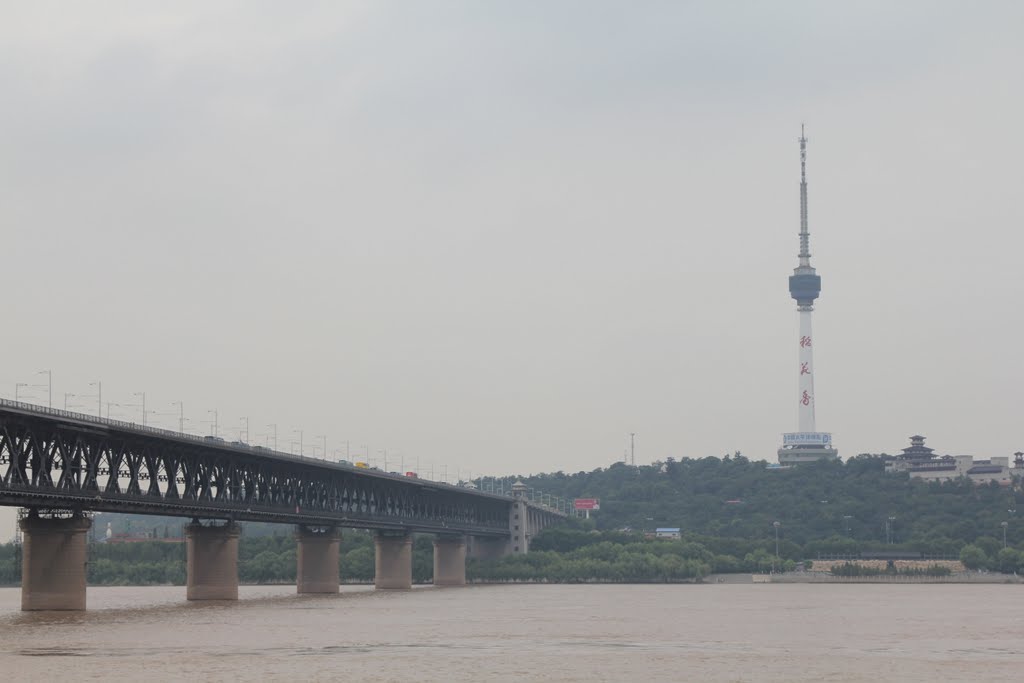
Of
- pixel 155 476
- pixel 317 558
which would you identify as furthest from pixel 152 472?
pixel 317 558

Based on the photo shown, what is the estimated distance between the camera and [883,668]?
267 feet

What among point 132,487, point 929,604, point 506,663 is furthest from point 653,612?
point 506,663

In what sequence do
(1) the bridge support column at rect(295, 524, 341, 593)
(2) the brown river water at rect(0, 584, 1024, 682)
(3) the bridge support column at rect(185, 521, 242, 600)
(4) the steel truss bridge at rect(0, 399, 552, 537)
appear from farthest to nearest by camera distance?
(1) the bridge support column at rect(295, 524, 341, 593)
(3) the bridge support column at rect(185, 521, 242, 600)
(4) the steel truss bridge at rect(0, 399, 552, 537)
(2) the brown river water at rect(0, 584, 1024, 682)

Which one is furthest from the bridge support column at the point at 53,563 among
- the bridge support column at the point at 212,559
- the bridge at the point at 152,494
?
the bridge support column at the point at 212,559

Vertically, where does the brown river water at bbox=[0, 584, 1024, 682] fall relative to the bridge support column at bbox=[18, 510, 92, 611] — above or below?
below

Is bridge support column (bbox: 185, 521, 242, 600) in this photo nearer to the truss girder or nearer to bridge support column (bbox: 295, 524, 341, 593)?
the truss girder

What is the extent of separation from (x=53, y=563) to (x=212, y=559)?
3563cm

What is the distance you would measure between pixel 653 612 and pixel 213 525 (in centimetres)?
4977

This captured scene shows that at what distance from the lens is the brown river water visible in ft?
258

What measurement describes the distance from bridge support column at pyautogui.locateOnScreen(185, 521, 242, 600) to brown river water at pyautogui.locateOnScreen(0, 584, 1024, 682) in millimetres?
6197

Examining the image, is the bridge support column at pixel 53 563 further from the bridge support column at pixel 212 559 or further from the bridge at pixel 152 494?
the bridge support column at pixel 212 559

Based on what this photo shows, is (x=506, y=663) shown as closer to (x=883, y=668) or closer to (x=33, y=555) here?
(x=883, y=668)

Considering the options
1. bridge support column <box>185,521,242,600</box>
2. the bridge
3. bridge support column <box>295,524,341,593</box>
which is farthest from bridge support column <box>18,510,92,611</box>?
bridge support column <box>295,524,341,593</box>

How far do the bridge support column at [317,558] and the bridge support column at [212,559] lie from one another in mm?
30808
